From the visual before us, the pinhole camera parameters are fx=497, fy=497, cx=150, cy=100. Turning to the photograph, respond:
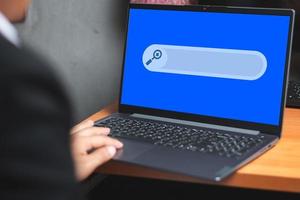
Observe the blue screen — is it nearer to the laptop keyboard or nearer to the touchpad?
the laptop keyboard

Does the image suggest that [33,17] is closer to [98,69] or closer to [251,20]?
[98,69]

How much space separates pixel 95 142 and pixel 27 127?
53 cm

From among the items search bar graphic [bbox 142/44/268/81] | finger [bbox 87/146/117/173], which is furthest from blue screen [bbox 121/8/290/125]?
finger [bbox 87/146/117/173]

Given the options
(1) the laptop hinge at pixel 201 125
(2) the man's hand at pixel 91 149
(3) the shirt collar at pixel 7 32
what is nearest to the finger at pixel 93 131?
(2) the man's hand at pixel 91 149

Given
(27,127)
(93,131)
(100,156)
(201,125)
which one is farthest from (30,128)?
(201,125)

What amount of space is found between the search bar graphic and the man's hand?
24 cm

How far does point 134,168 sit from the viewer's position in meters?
0.88

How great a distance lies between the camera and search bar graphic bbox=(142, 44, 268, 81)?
3.40 feet

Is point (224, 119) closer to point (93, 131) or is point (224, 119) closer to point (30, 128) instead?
point (93, 131)

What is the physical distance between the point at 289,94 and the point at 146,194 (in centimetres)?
48

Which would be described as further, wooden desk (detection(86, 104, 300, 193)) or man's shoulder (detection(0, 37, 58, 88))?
wooden desk (detection(86, 104, 300, 193))

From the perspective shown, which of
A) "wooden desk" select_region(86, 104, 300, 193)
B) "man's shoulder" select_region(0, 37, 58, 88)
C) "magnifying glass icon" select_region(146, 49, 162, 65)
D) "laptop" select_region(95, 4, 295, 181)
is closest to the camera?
"man's shoulder" select_region(0, 37, 58, 88)

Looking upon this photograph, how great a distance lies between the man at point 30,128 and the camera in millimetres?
393

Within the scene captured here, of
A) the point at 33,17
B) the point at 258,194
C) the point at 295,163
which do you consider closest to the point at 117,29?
the point at 33,17
